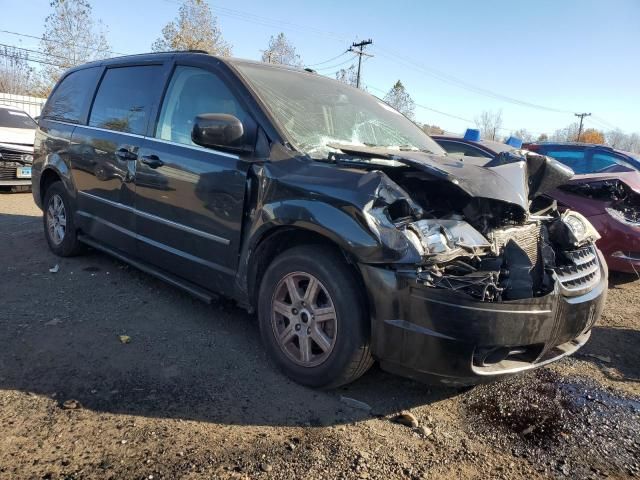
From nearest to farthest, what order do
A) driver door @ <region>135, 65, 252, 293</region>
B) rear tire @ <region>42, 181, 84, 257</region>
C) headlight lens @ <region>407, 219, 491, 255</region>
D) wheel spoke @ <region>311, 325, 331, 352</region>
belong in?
headlight lens @ <region>407, 219, 491, 255</region> → wheel spoke @ <region>311, 325, 331, 352</region> → driver door @ <region>135, 65, 252, 293</region> → rear tire @ <region>42, 181, 84, 257</region>

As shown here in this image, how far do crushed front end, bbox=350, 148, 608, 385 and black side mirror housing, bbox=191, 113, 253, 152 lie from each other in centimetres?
97

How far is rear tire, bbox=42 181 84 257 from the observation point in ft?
16.9

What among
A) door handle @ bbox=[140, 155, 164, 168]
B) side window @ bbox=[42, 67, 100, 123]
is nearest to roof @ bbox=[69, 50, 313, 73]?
side window @ bbox=[42, 67, 100, 123]

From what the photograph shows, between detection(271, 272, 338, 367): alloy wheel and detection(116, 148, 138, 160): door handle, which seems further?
detection(116, 148, 138, 160): door handle

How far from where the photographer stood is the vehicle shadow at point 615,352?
3519 mm

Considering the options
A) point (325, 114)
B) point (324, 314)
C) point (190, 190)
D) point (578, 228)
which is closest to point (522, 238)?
point (578, 228)

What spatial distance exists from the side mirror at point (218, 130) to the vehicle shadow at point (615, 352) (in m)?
3.01

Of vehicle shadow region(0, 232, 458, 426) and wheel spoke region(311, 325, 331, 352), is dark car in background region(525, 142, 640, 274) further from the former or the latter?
wheel spoke region(311, 325, 331, 352)

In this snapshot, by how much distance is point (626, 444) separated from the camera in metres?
2.64

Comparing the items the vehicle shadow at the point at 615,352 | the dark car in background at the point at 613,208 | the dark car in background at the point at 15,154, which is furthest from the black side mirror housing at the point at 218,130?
the dark car in background at the point at 15,154

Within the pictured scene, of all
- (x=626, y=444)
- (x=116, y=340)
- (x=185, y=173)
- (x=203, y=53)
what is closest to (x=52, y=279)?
(x=116, y=340)

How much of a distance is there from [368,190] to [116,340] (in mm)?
2104

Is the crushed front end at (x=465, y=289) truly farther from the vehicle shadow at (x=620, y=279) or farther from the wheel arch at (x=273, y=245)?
the vehicle shadow at (x=620, y=279)

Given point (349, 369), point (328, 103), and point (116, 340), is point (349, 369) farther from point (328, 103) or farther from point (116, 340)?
point (328, 103)
